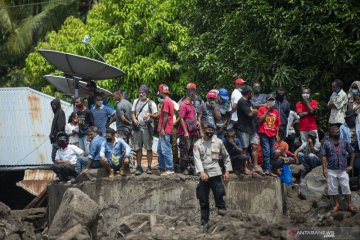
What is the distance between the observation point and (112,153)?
19.8m

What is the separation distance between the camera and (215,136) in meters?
17.8

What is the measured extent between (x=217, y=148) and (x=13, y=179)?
39.8 ft

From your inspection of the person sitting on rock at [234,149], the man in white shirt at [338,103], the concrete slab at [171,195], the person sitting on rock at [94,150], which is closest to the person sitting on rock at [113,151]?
the person sitting on rock at [94,150]

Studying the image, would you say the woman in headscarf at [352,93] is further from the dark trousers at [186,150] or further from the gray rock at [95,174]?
the gray rock at [95,174]

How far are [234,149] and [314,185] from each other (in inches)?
93.9

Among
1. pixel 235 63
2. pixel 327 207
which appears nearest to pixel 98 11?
pixel 235 63

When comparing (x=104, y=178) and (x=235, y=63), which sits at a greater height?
(x=235, y=63)

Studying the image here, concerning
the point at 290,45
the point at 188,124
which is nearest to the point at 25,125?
the point at 290,45

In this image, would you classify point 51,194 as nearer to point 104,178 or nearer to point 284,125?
point 104,178

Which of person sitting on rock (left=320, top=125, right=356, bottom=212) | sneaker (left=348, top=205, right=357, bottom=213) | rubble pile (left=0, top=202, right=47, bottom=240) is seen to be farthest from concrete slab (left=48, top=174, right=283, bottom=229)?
rubble pile (left=0, top=202, right=47, bottom=240)

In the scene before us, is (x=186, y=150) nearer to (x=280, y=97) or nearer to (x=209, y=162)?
(x=209, y=162)

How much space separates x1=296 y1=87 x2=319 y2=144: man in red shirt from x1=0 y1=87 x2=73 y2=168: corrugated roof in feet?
27.4

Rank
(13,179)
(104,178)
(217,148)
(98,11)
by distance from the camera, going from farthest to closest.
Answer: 1. (98,11)
2. (13,179)
3. (104,178)
4. (217,148)

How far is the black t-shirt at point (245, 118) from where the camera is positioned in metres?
18.8
